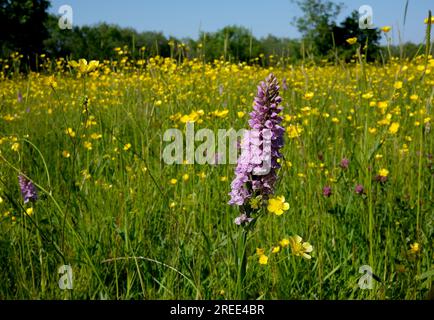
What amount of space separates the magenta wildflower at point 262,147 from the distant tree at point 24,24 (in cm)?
1335

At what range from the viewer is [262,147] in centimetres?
118

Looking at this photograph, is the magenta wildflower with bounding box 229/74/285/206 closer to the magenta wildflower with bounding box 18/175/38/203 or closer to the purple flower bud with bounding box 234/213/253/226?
the purple flower bud with bounding box 234/213/253/226

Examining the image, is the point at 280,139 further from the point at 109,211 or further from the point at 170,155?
the point at 170,155

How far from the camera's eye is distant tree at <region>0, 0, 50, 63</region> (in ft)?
43.1

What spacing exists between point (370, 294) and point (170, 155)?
54.6 inches

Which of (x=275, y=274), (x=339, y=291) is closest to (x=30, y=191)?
(x=275, y=274)

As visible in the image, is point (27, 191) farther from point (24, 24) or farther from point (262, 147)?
point (24, 24)

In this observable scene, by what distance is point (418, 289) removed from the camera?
54.2 inches

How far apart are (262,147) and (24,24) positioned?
1561 centimetres

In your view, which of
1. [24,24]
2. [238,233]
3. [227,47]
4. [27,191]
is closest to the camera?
[238,233]

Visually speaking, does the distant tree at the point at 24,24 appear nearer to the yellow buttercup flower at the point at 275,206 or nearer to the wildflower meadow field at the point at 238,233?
the wildflower meadow field at the point at 238,233

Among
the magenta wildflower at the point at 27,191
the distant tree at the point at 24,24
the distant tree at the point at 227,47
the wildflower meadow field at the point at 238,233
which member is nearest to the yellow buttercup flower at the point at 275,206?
the wildflower meadow field at the point at 238,233

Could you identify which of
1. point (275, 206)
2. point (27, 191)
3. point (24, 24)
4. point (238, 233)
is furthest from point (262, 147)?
point (24, 24)

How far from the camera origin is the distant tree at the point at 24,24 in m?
13.1
